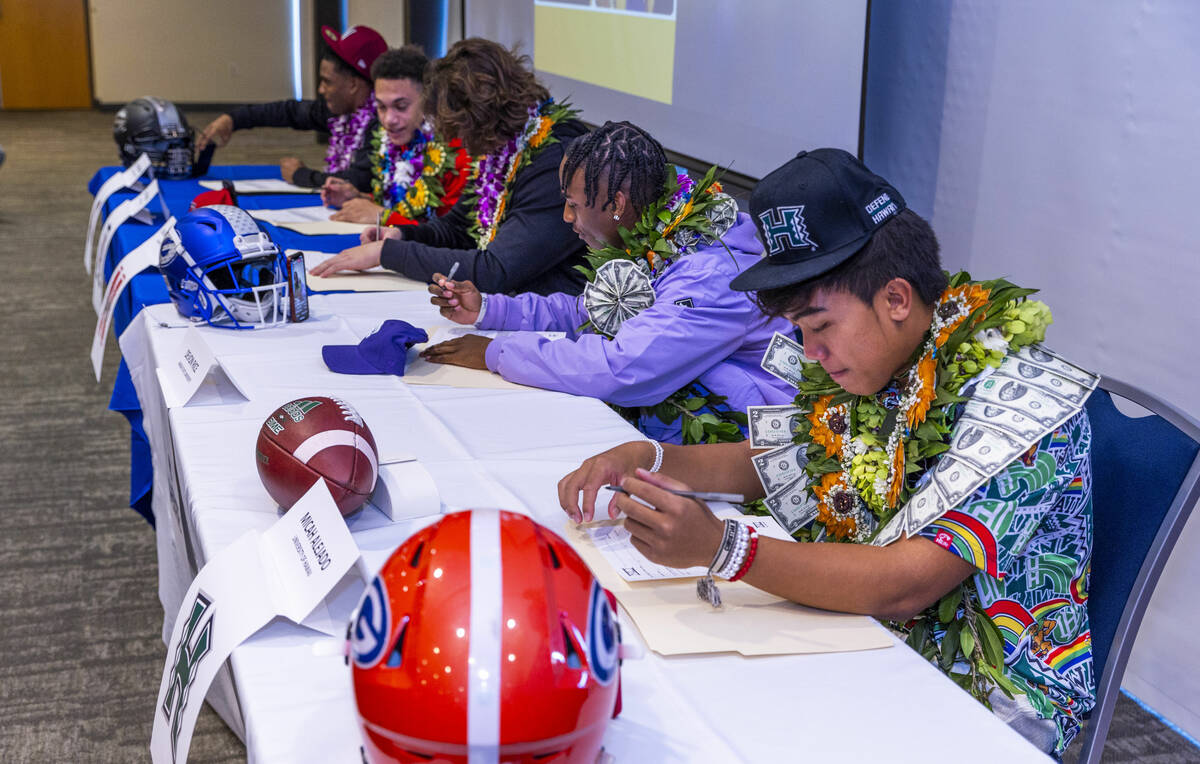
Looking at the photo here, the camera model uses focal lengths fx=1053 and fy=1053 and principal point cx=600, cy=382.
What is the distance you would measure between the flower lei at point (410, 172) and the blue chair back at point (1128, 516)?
94.3 inches

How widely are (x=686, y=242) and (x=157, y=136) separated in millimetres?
2653

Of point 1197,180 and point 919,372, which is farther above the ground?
point 1197,180

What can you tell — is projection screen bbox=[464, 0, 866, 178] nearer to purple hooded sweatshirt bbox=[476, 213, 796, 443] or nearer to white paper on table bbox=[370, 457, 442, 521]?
purple hooded sweatshirt bbox=[476, 213, 796, 443]

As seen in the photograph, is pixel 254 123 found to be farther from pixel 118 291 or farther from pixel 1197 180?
pixel 1197 180

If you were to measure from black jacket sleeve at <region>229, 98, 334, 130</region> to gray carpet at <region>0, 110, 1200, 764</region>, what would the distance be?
3.76ft

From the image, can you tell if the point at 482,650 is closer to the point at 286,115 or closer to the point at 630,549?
the point at 630,549

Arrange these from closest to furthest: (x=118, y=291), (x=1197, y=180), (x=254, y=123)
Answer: (x=1197, y=180) < (x=118, y=291) < (x=254, y=123)

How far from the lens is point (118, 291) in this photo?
7.85ft

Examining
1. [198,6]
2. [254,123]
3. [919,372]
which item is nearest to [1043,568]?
[919,372]

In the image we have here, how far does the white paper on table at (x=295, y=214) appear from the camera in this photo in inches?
129

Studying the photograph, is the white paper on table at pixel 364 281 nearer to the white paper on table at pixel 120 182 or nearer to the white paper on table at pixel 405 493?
the white paper on table at pixel 120 182

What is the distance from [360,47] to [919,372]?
3368 mm

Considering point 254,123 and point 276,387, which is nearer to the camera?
point 276,387

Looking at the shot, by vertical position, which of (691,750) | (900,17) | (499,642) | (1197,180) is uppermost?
(900,17)
